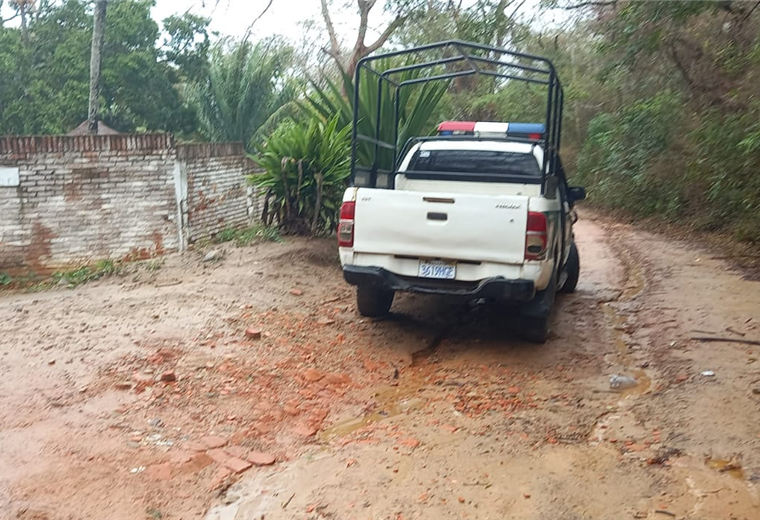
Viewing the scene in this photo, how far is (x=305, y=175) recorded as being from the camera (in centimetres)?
996

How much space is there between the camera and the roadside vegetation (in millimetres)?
10070

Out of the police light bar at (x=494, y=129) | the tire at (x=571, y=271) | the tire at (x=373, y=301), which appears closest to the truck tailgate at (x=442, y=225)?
the tire at (x=373, y=301)

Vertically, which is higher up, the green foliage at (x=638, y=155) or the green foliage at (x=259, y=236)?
the green foliage at (x=638, y=155)

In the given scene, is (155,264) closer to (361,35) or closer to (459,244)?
(459,244)

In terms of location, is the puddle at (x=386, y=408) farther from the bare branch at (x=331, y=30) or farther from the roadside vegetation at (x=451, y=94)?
the bare branch at (x=331, y=30)

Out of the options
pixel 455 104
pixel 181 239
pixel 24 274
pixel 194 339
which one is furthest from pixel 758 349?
pixel 455 104

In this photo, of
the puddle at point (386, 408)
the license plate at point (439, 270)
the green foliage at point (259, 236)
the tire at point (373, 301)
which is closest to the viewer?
the puddle at point (386, 408)

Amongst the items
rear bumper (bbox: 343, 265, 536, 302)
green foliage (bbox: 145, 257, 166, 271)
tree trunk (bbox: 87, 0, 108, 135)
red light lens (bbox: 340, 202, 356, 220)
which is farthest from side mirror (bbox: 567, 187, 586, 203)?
tree trunk (bbox: 87, 0, 108, 135)

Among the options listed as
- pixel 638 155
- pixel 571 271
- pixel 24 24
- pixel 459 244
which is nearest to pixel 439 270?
pixel 459 244

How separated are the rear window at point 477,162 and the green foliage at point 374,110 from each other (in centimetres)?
248

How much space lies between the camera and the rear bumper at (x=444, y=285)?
5766 mm

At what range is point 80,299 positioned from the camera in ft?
24.6

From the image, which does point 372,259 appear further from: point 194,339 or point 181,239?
point 181,239

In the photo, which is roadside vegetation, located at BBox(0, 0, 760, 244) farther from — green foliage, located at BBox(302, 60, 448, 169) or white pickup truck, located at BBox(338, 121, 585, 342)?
white pickup truck, located at BBox(338, 121, 585, 342)
